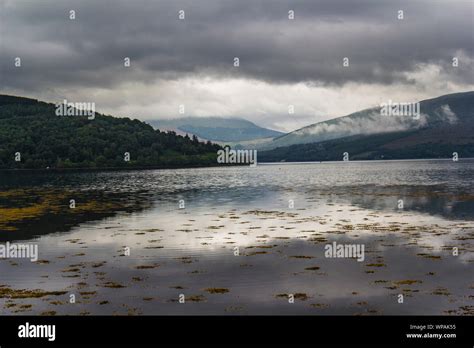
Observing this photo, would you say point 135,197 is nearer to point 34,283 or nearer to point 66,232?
point 66,232

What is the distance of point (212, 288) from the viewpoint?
110ft

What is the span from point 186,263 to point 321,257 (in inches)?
465

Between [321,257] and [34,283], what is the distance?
23.4 m

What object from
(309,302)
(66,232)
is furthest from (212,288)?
(66,232)

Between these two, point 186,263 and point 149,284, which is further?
point 186,263

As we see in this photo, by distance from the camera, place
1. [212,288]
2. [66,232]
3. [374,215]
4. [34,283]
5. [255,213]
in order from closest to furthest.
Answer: [212,288] < [34,283] < [66,232] < [374,215] < [255,213]

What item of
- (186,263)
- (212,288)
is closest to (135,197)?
(186,263)

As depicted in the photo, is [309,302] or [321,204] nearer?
[309,302]
